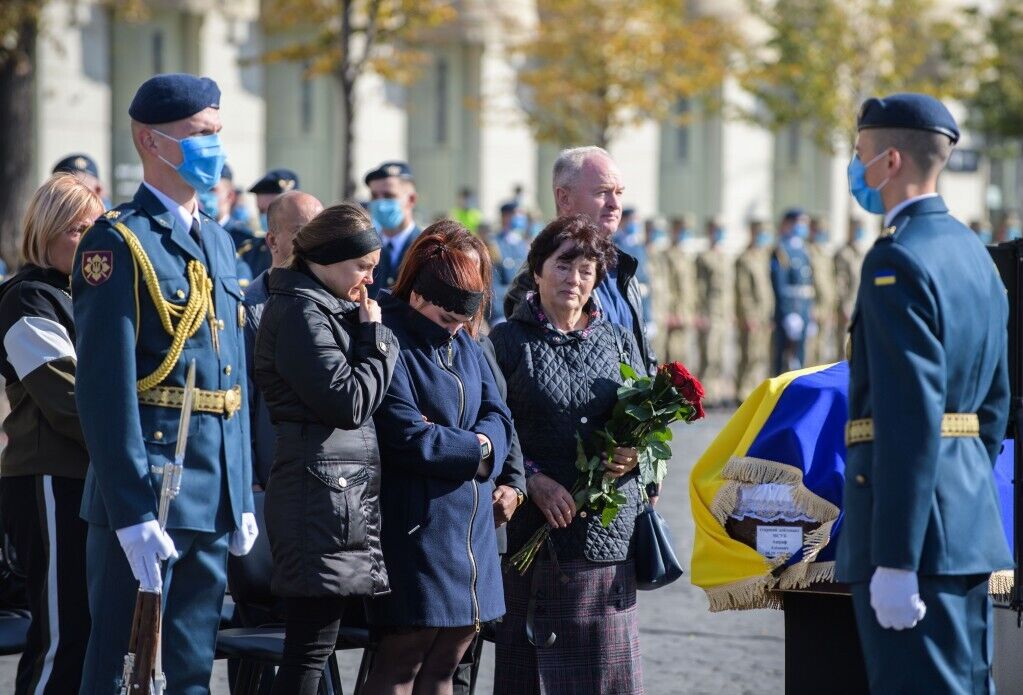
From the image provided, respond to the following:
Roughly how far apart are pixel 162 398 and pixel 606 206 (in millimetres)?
2223

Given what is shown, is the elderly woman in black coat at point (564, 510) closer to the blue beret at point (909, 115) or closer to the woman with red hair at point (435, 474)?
the woman with red hair at point (435, 474)

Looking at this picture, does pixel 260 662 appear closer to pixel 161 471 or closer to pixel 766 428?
pixel 161 471

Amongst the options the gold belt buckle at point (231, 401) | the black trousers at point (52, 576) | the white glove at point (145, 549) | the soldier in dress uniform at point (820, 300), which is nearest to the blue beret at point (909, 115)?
the gold belt buckle at point (231, 401)

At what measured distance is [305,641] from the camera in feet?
16.0

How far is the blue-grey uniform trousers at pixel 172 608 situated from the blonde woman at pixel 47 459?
62cm

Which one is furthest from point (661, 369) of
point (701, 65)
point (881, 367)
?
point (701, 65)

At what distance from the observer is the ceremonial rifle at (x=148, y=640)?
432cm

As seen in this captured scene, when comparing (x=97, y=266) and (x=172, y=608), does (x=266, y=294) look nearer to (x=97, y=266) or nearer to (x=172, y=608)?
(x=97, y=266)

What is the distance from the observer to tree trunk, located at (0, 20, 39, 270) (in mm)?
17469

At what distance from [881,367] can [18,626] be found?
10.1 ft

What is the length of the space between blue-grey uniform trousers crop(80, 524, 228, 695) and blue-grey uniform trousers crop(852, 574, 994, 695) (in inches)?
67.4

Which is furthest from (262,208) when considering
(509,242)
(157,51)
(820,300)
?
(157,51)

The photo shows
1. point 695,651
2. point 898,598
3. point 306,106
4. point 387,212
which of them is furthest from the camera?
point 306,106

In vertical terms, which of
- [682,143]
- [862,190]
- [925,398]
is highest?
[682,143]
